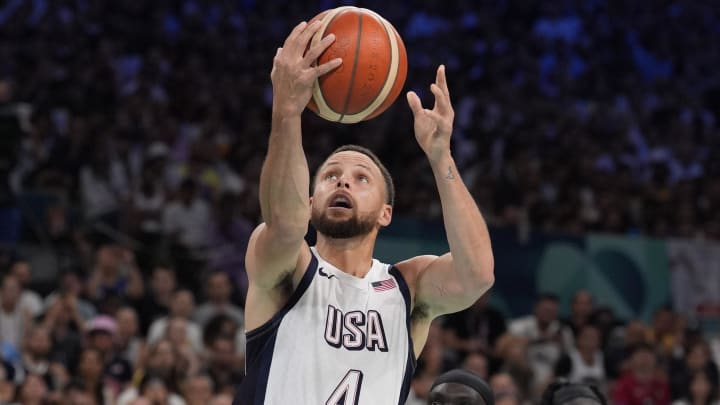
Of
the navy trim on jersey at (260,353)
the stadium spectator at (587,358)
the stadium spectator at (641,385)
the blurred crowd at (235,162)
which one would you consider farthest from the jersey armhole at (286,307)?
the stadium spectator at (641,385)

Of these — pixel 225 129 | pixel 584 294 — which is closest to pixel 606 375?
pixel 584 294

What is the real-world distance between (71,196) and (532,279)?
4.96 metres

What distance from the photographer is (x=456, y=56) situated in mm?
17734

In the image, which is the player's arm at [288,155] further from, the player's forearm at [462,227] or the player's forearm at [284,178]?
the player's forearm at [462,227]

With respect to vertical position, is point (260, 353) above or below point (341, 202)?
below

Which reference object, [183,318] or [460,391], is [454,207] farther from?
[183,318]

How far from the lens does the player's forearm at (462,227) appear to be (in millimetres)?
4449

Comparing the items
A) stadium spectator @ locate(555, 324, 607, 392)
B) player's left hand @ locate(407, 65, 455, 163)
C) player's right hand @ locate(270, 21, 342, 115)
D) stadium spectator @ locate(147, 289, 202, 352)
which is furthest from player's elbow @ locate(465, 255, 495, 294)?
stadium spectator @ locate(555, 324, 607, 392)

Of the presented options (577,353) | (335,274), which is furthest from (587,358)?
(335,274)

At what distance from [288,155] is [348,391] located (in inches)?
37.3

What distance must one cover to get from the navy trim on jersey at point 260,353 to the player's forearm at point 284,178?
0.39 m

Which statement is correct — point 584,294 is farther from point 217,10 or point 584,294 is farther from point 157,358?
point 217,10

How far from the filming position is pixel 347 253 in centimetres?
473

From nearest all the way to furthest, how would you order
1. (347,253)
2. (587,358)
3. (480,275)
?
(480,275), (347,253), (587,358)
